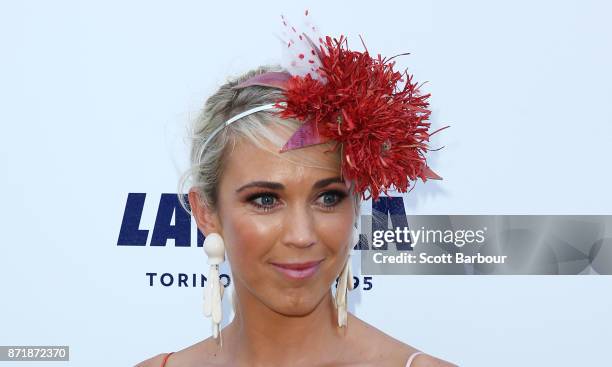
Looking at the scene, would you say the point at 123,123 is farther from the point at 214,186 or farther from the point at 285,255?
the point at 285,255

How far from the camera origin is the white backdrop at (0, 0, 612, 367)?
10.5ft

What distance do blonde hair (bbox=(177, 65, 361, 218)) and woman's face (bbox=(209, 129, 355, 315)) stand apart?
0.11 feet

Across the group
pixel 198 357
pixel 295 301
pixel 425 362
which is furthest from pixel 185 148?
pixel 425 362

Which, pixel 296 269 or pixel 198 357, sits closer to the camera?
pixel 296 269

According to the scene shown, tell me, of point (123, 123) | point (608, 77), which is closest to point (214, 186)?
point (123, 123)

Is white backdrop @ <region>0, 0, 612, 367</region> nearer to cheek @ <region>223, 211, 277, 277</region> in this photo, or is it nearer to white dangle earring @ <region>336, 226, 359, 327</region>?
white dangle earring @ <region>336, 226, 359, 327</region>

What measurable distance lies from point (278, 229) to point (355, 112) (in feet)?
1.22

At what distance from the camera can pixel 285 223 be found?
6.90 ft

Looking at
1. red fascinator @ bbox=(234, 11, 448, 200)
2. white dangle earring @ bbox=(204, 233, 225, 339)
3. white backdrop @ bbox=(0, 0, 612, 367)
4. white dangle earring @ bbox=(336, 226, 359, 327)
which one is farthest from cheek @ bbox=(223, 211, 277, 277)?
white backdrop @ bbox=(0, 0, 612, 367)

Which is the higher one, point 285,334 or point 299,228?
point 299,228

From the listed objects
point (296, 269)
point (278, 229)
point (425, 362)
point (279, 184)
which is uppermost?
point (279, 184)

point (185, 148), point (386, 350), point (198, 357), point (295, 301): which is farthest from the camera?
point (185, 148)

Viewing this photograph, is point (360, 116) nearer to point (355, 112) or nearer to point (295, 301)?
point (355, 112)

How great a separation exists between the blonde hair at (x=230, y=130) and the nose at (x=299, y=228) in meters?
0.13
